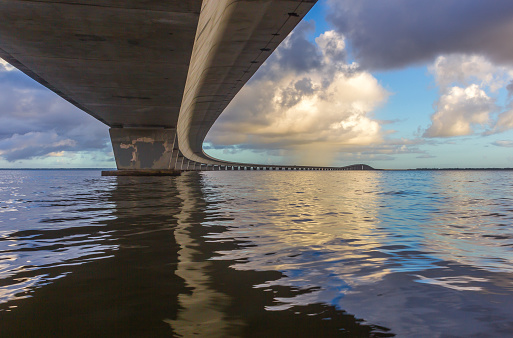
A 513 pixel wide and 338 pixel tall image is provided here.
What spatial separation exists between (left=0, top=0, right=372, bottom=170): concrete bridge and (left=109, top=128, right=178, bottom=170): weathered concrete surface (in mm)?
13649

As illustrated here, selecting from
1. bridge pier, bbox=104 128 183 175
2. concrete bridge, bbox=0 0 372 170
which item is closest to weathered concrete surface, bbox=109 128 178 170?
bridge pier, bbox=104 128 183 175

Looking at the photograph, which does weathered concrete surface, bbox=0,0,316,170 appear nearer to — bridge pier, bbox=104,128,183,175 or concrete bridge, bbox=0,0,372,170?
concrete bridge, bbox=0,0,372,170

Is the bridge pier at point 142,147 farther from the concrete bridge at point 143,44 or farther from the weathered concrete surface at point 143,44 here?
the weathered concrete surface at point 143,44

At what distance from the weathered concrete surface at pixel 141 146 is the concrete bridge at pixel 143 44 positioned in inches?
537

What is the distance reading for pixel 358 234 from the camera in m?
6.80

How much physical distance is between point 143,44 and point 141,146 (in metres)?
28.5

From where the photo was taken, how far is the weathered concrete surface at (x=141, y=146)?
40.1 m

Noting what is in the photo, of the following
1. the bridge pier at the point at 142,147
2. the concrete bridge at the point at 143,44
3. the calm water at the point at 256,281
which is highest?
the concrete bridge at the point at 143,44

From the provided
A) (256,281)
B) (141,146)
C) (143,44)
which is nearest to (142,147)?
(141,146)

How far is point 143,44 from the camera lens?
13977 mm

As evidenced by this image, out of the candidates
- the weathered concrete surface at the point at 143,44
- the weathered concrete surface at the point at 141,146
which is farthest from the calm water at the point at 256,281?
the weathered concrete surface at the point at 141,146

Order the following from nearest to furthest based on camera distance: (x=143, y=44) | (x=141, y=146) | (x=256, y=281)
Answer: (x=256, y=281) → (x=143, y=44) → (x=141, y=146)

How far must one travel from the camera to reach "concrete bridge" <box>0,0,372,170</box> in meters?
11.3

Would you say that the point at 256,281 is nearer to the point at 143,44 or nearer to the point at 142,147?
the point at 143,44
